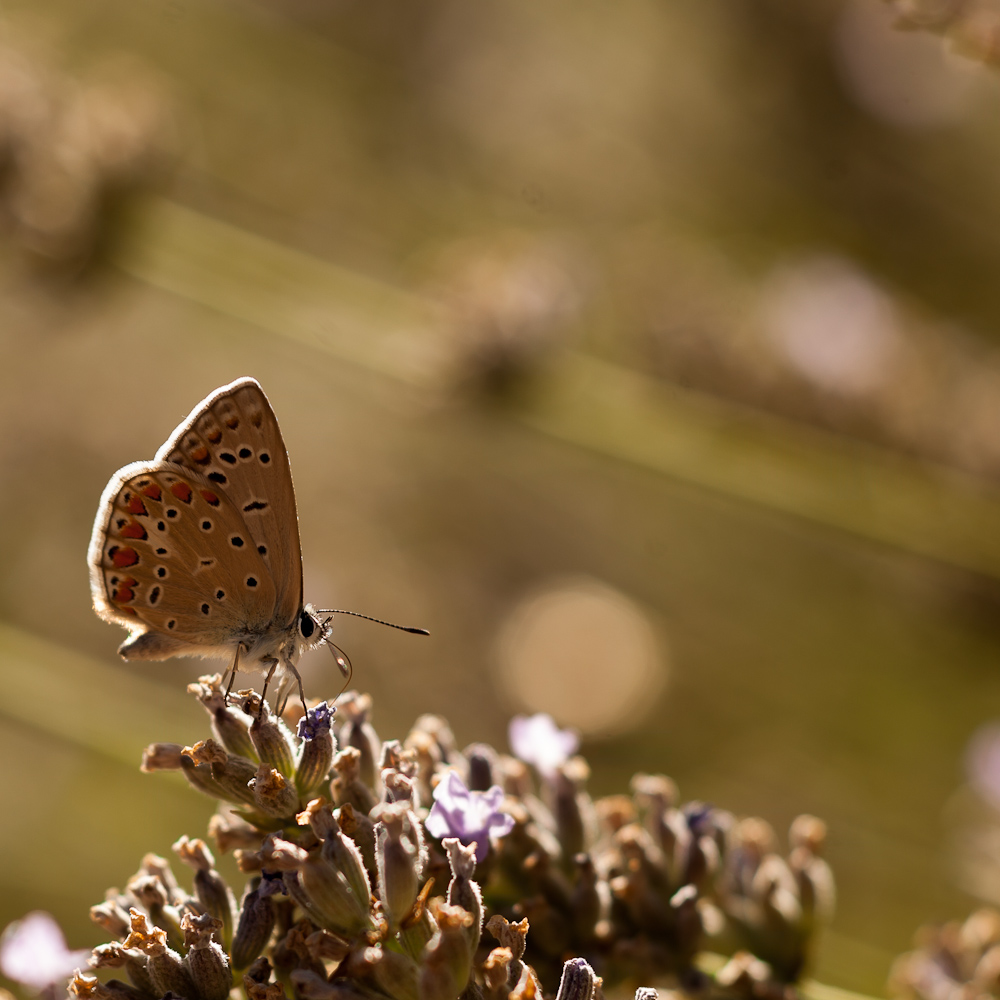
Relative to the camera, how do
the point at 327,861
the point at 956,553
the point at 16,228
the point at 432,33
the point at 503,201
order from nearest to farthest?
the point at 327,861, the point at 956,553, the point at 16,228, the point at 503,201, the point at 432,33

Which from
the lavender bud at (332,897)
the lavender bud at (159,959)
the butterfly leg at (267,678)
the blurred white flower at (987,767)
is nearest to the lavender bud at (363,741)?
the butterfly leg at (267,678)

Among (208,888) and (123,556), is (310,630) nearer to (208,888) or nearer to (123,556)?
(123,556)

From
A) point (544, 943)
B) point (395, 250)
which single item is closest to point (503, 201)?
point (395, 250)

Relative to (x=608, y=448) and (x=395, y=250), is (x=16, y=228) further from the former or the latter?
(x=395, y=250)

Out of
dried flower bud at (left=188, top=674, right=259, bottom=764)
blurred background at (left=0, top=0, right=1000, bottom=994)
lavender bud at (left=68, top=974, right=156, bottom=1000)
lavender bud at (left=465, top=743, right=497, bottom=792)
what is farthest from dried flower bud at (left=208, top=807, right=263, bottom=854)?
blurred background at (left=0, top=0, right=1000, bottom=994)

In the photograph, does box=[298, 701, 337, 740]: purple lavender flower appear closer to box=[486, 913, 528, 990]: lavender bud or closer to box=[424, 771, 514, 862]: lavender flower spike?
box=[424, 771, 514, 862]: lavender flower spike

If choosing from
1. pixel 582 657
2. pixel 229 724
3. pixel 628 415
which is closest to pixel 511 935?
pixel 229 724
